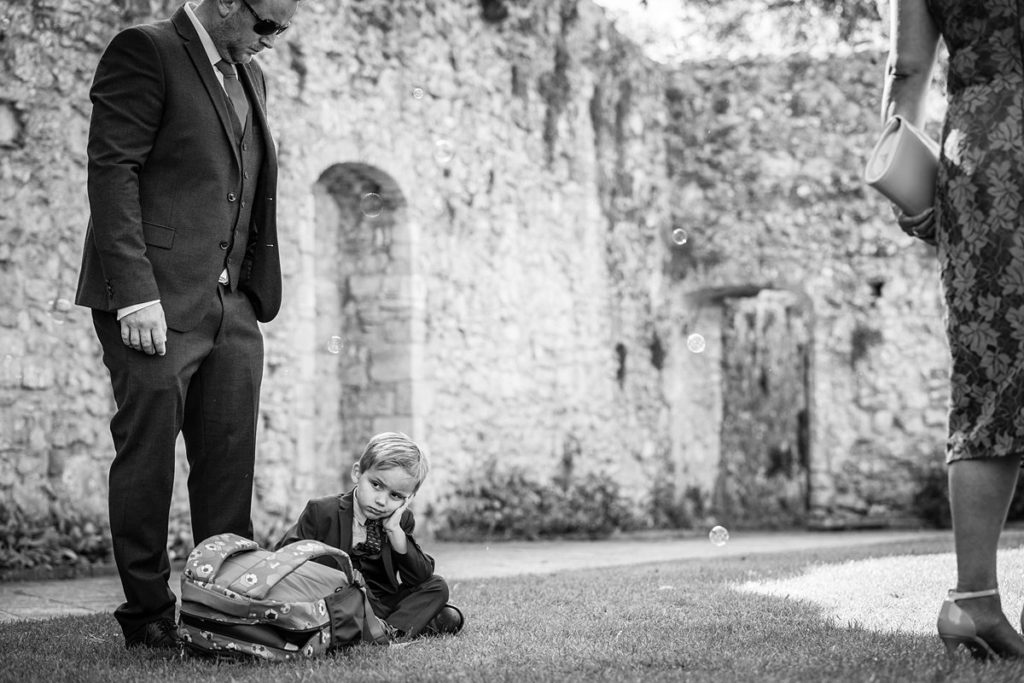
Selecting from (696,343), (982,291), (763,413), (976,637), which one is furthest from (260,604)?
(763,413)

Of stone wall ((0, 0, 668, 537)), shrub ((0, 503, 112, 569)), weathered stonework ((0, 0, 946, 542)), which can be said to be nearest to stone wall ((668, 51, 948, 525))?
weathered stonework ((0, 0, 946, 542))

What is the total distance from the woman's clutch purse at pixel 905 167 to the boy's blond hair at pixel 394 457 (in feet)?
4.40

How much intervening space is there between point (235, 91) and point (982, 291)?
6.52 ft

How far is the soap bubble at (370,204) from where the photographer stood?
750cm

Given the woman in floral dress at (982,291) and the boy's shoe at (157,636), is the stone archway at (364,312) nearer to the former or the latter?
the boy's shoe at (157,636)

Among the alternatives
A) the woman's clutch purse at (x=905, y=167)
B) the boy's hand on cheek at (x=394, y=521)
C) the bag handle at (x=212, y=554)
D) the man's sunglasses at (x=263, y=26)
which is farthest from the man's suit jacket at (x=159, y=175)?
the woman's clutch purse at (x=905, y=167)

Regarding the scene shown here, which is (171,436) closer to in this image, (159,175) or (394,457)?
(394,457)

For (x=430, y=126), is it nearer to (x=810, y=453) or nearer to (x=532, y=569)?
(x=532, y=569)

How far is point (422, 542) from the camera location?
7340 millimetres

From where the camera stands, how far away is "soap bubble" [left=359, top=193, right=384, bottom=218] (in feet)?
24.6

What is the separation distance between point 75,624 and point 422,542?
4034 millimetres

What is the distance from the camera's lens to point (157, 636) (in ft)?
9.50

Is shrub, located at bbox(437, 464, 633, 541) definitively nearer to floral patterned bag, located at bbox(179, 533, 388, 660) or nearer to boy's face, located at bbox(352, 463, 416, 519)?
boy's face, located at bbox(352, 463, 416, 519)

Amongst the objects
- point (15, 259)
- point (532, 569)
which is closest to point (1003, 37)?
point (532, 569)
